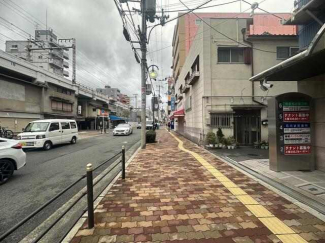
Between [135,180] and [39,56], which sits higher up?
[39,56]

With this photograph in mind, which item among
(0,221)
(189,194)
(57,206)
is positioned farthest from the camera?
(189,194)

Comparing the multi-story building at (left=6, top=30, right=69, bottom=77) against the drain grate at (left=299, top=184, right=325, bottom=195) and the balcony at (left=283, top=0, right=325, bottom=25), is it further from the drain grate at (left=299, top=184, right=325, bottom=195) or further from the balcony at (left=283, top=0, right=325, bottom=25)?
the drain grate at (left=299, top=184, right=325, bottom=195)

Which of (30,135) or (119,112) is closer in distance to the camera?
(30,135)

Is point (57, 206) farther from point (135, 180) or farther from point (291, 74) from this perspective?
point (291, 74)

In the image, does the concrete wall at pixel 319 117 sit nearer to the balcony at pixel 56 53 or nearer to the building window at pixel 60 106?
the building window at pixel 60 106

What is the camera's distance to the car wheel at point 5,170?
6.06 metres

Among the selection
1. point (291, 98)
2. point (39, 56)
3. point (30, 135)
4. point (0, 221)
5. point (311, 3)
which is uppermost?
point (39, 56)

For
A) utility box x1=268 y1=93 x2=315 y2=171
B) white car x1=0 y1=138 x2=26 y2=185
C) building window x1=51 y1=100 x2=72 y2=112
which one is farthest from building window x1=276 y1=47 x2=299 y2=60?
building window x1=51 y1=100 x2=72 y2=112

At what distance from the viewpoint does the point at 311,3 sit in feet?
22.0

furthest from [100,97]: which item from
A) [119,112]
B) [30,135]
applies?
[30,135]

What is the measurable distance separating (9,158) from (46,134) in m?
7.63

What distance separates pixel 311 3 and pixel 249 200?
21.5 feet

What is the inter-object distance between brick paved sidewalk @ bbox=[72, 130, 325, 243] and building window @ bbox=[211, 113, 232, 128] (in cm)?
725

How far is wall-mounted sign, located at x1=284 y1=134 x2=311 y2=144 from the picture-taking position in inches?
265
